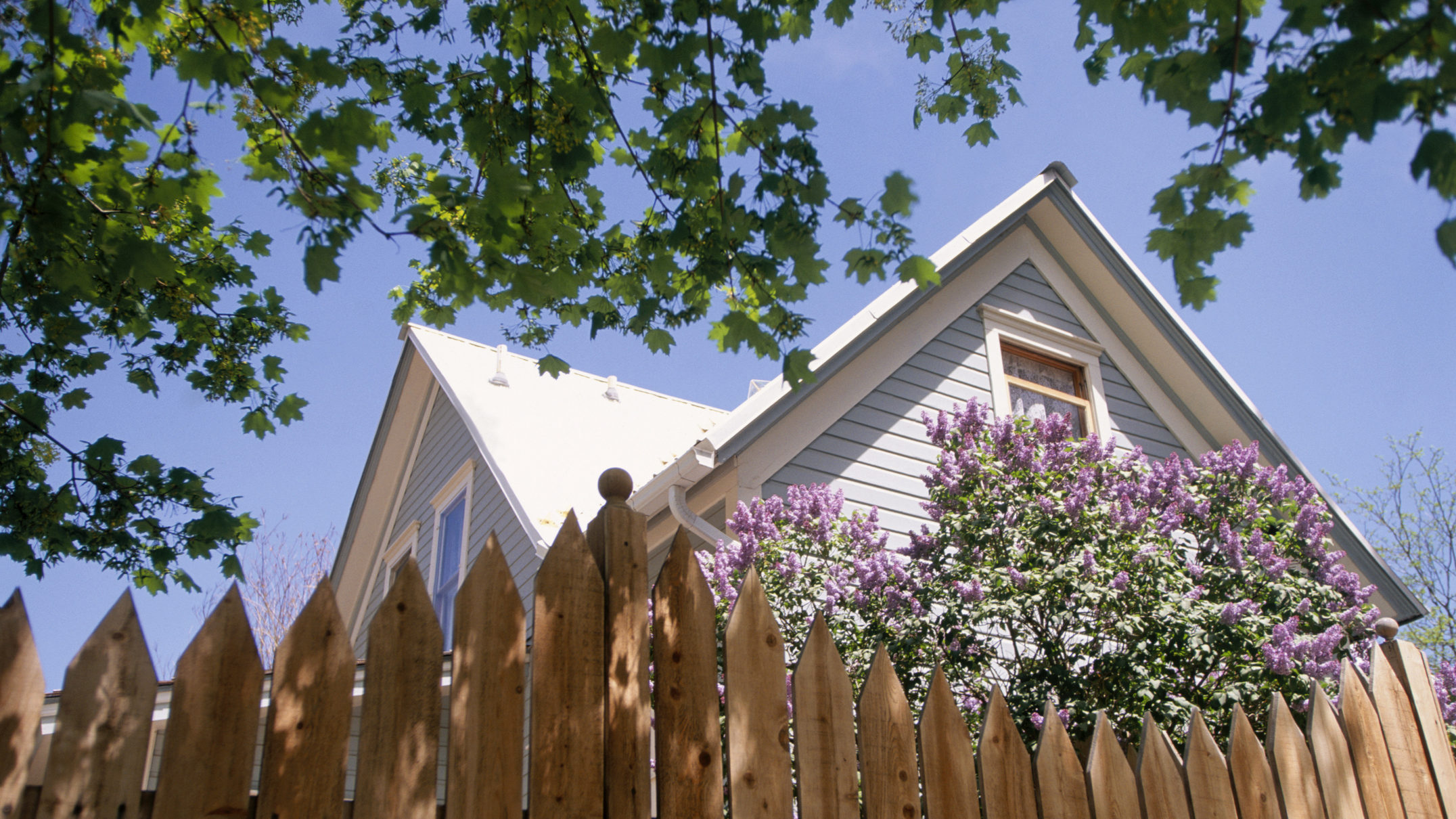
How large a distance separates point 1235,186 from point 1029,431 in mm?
3630

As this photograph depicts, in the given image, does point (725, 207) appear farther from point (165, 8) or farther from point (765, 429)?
point (765, 429)

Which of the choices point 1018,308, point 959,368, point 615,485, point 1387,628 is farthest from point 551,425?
point 615,485

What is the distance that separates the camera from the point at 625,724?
2.18 m

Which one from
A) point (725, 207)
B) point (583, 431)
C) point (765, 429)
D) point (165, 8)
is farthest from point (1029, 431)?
point (583, 431)

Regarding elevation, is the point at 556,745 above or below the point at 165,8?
below

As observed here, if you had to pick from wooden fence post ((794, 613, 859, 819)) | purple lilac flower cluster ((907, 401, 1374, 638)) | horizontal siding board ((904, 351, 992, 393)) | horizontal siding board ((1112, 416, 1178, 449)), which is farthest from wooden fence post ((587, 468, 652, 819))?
horizontal siding board ((1112, 416, 1178, 449))

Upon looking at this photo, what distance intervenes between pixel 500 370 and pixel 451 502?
1.79 meters

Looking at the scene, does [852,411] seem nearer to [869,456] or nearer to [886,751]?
[869,456]

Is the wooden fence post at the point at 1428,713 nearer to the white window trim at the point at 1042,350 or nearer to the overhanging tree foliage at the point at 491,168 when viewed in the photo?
the overhanging tree foliage at the point at 491,168

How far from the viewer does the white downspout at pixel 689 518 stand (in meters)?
6.64

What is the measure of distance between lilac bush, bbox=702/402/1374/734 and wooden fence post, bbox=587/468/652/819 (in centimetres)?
285

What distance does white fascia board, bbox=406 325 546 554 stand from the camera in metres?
8.52

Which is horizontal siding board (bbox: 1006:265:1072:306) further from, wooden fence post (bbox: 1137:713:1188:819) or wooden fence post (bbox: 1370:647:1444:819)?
wooden fence post (bbox: 1137:713:1188:819)

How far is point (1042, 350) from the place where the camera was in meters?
8.98
